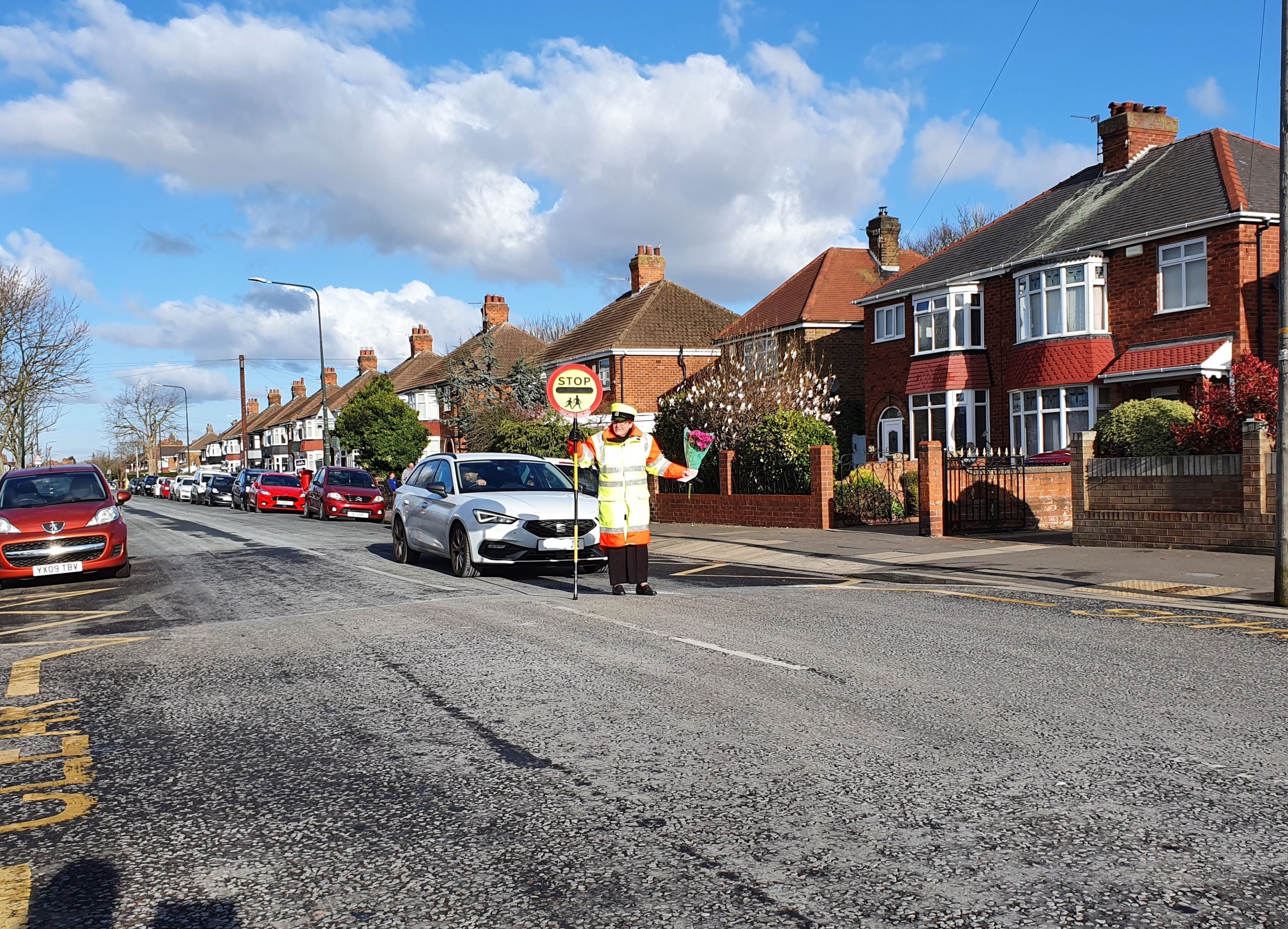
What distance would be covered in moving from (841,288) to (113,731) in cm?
3657

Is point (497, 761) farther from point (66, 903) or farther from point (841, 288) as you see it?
point (841, 288)

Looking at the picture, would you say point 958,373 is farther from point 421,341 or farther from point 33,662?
point 421,341

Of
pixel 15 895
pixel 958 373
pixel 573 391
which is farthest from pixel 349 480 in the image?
pixel 15 895

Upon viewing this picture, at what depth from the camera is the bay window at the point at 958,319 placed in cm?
3141

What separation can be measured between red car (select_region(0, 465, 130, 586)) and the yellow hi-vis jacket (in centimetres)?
662

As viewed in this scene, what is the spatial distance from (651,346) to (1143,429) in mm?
27895

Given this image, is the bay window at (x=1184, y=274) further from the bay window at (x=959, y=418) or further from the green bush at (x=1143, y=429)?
the green bush at (x=1143, y=429)

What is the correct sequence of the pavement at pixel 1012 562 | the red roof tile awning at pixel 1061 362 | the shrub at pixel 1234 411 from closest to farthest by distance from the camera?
the pavement at pixel 1012 562 → the shrub at pixel 1234 411 → the red roof tile awning at pixel 1061 362

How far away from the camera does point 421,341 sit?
74.2 m

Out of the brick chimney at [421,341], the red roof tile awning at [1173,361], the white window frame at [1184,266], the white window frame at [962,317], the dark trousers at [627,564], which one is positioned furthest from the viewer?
the brick chimney at [421,341]

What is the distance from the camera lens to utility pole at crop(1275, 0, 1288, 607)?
10031mm

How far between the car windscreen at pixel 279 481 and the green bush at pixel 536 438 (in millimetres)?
11851

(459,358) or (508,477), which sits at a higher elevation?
(459,358)

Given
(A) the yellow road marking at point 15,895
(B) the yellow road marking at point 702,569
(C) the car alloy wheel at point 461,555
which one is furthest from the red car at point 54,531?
(A) the yellow road marking at point 15,895
